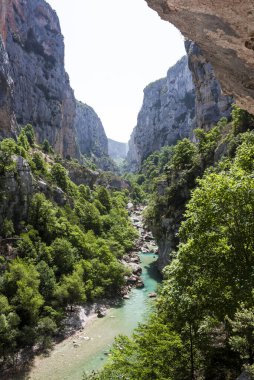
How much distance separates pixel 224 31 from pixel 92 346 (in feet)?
94.4

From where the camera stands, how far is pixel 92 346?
3123cm

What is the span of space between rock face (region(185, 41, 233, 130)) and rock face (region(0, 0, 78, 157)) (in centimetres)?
5325

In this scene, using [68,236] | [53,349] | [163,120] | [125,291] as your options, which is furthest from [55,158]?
[163,120]

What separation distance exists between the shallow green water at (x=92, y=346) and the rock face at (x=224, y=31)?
709 inches

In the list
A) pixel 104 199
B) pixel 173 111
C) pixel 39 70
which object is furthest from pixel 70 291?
pixel 173 111

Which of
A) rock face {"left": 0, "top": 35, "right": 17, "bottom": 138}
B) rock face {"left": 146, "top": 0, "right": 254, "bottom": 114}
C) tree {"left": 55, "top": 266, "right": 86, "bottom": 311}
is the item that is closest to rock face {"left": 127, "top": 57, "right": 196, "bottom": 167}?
rock face {"left": 0, "top": 35, "right": 17, "bottom": 138}

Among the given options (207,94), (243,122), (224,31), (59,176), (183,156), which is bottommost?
(59,176)

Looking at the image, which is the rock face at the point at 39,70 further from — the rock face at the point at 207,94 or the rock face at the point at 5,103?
the rock face at the point at 207,94

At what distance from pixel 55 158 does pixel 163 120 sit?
105m

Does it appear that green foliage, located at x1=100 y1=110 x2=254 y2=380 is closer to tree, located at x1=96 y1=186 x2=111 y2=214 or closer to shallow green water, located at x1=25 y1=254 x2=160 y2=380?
shallow green water, located at x1=25 y1=254 x2=160 y2=380

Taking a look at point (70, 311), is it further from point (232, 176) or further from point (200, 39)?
point (200, 39)

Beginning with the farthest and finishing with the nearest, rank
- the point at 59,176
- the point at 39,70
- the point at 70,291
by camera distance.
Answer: the point at 39,70 → the point at 59,176 → the point at 70,291

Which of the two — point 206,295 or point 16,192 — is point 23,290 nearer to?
point 16,192

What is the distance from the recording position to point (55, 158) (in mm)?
90375
